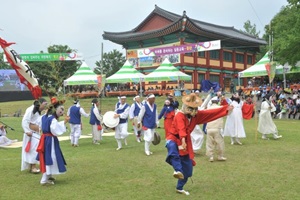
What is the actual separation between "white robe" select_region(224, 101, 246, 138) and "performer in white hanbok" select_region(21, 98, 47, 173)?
6.13 meters

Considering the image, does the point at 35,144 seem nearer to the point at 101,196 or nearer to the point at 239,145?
the point at 101,196

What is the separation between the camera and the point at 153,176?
23.0 ft

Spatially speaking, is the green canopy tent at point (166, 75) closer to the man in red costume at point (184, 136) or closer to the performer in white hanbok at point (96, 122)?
the performer in white hanbok at point (96, 122)

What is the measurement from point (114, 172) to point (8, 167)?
2.71 m

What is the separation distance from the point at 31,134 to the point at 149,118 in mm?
3411

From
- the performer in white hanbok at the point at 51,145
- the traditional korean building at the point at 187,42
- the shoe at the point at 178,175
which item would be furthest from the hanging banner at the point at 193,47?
the shoe at the point at 178,175

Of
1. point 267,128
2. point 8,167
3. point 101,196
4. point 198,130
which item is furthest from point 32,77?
point 267,128

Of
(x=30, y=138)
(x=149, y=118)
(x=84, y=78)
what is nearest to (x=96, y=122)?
(x=149, y=118)

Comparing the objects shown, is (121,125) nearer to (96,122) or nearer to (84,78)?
(96,122)

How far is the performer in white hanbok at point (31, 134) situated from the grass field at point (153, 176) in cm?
29

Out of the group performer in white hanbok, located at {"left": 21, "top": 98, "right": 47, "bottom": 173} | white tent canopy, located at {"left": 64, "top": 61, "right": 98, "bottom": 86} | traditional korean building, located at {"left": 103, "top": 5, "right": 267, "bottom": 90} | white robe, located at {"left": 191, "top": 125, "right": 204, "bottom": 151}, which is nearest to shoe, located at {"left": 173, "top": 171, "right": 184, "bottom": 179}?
performer in white hanbok, located at {"left": 21, "top": 98, "right": 47, "bottom": 173}

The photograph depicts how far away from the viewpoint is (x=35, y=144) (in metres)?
7.50

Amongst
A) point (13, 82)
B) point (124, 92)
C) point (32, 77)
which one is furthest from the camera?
point (13, 82)

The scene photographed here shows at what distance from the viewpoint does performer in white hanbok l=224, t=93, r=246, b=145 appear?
1104 cm
